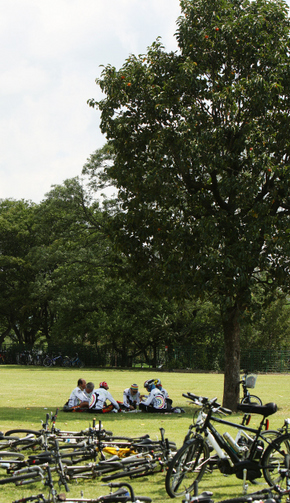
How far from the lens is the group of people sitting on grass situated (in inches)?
543

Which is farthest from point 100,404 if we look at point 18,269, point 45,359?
point 18,269

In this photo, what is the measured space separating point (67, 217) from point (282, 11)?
2491 cm

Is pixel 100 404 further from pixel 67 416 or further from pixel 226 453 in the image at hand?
pixel 226 453

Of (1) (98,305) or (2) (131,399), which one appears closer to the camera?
(2) (131,399)

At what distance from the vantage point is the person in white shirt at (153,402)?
13.9 m

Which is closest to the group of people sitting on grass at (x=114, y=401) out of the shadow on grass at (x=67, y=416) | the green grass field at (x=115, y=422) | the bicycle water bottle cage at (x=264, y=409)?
the shadow on grass at (x=67, y=416)

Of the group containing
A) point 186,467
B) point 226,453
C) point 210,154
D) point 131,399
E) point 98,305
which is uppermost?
point 210,154

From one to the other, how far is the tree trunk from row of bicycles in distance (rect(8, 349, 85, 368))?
29516mm

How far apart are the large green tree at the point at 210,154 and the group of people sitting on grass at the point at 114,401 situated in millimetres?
2328

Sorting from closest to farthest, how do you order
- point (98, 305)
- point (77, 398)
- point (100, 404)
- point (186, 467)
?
point (186, 467)
point (100, 404)
point (77, 398)
point (98, 305)

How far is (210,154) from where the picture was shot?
14.3 meters

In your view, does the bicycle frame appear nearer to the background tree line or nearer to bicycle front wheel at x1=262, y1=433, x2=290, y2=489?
bicycle front wheel at x1=262, y1=433, x2=290, y2=489

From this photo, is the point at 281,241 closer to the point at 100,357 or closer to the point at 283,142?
the point at 283,142

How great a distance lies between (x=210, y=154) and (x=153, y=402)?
21.5 feet
